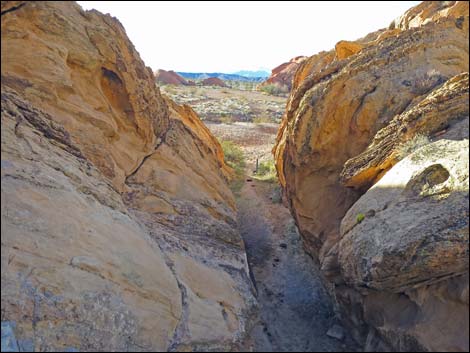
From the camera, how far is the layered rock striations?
4.80 m

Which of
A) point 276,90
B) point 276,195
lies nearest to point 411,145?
A: point 276,195

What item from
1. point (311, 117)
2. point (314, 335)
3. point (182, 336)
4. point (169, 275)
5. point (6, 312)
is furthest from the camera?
point (311, 117)

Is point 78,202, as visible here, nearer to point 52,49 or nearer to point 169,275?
point 169,275

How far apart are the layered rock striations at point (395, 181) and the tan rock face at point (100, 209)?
7.60 ft

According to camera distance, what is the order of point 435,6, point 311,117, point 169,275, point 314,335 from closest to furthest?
point 169,275 → point 314,335 → point 311,117 → point 435,6

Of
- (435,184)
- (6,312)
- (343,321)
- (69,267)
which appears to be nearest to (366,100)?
(435,184)

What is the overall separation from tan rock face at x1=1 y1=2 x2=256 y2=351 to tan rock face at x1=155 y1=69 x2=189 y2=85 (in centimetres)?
5039

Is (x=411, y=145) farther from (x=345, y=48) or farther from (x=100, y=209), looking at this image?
(x=345, y=48)

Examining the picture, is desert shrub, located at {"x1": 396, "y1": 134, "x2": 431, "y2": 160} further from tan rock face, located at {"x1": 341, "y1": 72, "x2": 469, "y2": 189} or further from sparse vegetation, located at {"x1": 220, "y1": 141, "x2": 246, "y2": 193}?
sparse vegetation, located at {"x1": 220, "y1": 141, "x2": 246, "y2": 193}

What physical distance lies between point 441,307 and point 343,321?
2.67 metres

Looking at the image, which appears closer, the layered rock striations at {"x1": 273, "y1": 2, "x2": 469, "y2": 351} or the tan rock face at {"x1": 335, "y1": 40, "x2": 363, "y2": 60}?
the layered rock striations at {"x1": 273, "y1": 2, "x2": 469, "y2": 351}

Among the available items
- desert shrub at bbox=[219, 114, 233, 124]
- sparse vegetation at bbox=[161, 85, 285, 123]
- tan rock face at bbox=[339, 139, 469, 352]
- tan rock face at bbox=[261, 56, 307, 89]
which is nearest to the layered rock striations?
tan rock face at bbox=[339, 139, 469, 352]

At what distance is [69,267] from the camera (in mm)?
4523

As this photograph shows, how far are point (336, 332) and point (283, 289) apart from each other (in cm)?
230
